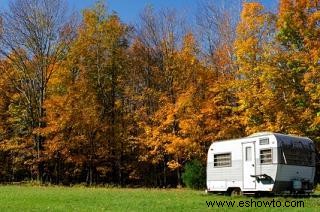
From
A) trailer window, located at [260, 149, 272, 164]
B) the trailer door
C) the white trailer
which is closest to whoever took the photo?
the white trailer

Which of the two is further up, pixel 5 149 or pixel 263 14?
pixel 263 14

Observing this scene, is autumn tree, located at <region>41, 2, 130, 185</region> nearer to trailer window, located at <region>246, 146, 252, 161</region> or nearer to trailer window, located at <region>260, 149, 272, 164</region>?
trailer window, located at <region>246, 146, 252, 161</region>

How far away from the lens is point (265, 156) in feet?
71.0

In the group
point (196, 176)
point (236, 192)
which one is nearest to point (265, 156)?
point (236, 192)

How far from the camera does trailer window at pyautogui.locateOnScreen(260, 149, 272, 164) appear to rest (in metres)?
21.4

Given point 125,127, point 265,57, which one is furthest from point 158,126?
point 265,57

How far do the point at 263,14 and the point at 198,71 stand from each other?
6.79 m

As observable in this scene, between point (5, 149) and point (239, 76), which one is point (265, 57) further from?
point (5, 149)

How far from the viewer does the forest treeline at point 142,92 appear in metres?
31.7

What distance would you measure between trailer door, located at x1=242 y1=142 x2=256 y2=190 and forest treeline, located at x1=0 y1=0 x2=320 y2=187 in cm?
809

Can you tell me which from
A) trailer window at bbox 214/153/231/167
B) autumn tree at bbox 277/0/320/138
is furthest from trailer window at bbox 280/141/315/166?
autumn tree at bbox 277/0/320/138

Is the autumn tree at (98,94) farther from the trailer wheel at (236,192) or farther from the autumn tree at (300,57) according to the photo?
the trailer wheel at (236,192)

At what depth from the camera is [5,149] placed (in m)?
40.8

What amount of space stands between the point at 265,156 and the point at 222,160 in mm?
3153
